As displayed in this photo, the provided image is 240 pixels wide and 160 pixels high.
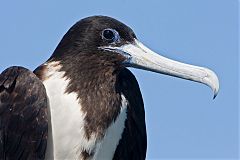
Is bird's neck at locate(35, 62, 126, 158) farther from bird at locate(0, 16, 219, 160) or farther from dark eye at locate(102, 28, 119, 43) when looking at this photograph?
dark eye at locate(102, 28, 119, 43)

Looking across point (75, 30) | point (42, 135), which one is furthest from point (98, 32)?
point (42, 135)

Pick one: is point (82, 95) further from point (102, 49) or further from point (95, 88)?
point (102, 49)

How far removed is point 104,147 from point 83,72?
1.84 ft

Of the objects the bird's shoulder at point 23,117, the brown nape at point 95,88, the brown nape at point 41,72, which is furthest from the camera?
the brown nape at point 41,72

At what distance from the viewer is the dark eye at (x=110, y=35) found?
37.0 feet

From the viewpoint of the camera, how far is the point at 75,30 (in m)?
11.3

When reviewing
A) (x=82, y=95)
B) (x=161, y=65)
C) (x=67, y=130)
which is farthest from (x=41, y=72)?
(x=161, y=65)

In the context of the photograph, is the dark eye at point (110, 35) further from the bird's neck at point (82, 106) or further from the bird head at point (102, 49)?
the bird's neck at point (82, 106)

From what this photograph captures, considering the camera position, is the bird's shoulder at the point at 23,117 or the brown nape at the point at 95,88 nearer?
the bird's shoulder at the point at 23,117

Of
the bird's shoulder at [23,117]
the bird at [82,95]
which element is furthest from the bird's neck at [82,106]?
the bird's shoulder at [23,117]

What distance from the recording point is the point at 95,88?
36.8 feet

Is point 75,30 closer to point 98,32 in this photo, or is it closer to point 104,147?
point 98,32

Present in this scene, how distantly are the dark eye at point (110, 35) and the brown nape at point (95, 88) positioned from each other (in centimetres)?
12

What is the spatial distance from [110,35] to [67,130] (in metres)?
0.76
